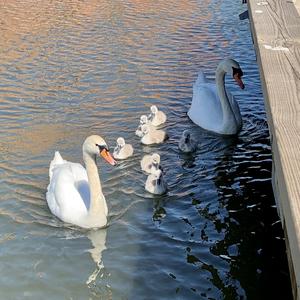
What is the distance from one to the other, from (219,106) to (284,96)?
539 cm

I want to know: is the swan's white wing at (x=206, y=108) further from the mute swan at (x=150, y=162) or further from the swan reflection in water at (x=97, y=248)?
the swan reflection in water at (x=97, y=248)

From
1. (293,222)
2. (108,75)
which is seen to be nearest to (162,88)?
(108,75)

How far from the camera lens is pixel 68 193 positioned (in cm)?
645

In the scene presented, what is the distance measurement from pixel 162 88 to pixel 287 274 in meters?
5.49

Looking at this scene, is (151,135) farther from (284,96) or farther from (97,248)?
(284,96)

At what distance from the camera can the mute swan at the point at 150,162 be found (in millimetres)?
7146

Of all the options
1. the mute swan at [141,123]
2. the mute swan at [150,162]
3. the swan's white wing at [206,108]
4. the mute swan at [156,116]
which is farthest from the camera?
the swan's white wing at [206,108]

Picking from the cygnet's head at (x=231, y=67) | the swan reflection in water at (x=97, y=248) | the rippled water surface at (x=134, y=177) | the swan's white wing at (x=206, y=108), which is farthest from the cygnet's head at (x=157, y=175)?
the cygnet's head at (x=231, y=67)

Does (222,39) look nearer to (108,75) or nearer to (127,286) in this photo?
(108,75)

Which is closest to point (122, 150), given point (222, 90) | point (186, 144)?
point (186, 144)

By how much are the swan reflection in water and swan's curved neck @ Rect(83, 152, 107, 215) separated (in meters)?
0.20

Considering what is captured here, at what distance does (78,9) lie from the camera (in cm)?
1619

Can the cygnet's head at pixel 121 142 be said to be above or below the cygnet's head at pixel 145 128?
below

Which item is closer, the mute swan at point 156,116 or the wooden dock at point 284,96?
the wooden dock at point 284,96
